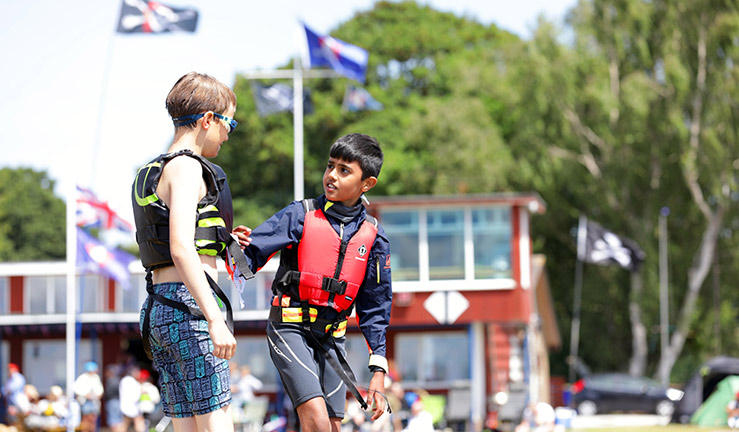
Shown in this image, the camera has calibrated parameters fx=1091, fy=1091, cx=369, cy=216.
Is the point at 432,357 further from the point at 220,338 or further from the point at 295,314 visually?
the point at 220,338

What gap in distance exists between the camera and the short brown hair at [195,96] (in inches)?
170

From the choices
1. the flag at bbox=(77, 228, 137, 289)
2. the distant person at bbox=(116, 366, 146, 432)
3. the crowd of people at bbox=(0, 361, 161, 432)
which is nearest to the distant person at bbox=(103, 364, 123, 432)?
the crowd of people at bbox=(0, 361, 161, 432)

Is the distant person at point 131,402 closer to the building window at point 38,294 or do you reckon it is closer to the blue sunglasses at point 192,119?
the building window at point 38,294

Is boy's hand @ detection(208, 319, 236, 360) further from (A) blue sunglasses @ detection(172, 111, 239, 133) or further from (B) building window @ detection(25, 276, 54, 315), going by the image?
(B) building window @ detection(25, 276, 54, 315)

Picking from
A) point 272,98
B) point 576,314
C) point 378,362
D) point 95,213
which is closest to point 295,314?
point 378,362

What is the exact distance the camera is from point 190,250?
403 centimetres

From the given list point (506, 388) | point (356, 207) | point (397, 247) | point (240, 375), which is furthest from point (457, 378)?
point (356, 207)

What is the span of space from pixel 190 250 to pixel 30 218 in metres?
67.2

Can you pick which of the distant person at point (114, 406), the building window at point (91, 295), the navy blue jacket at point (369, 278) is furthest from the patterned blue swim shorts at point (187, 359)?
the building window at point (91, 295)

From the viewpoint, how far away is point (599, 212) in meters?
42.4

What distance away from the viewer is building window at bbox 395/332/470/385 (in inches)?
1224

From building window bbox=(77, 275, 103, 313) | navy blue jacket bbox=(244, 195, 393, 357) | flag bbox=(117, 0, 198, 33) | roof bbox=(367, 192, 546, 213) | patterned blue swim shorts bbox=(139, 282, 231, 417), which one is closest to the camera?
patterned blue swim shorts bbox=(139, 282, 231, 417)

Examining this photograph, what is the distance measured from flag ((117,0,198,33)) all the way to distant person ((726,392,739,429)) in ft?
44.9

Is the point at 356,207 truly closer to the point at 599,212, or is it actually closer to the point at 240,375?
the point at 240,375
